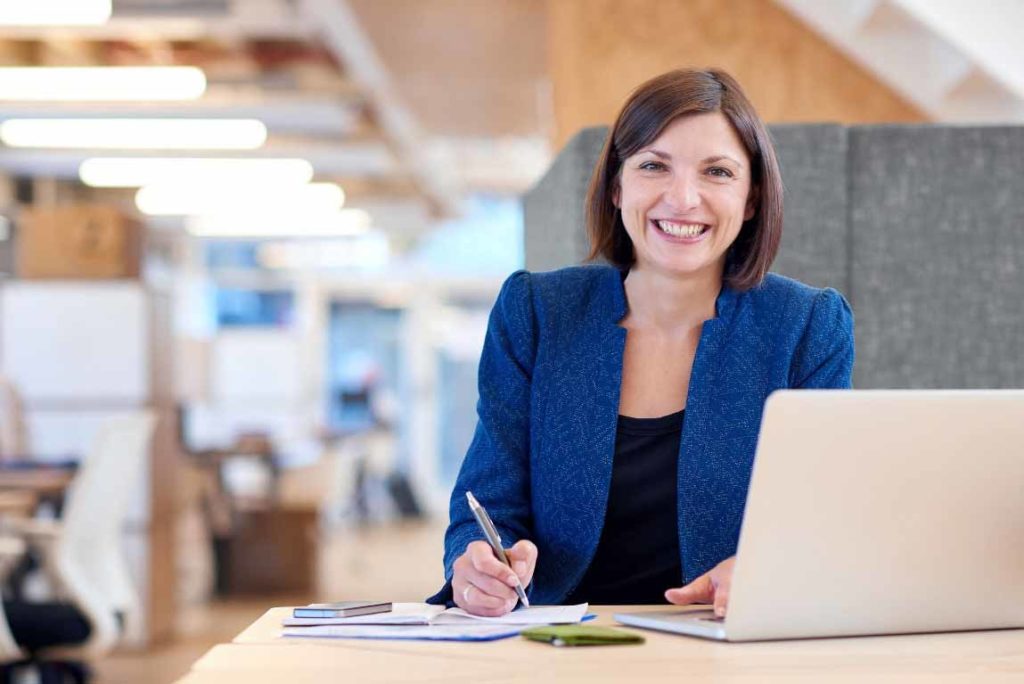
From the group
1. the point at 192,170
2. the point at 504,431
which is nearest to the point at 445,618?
the point at 504,431

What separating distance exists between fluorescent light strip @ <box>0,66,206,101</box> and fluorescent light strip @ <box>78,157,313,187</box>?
1.57m

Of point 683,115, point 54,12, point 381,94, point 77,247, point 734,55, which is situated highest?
point 381,94

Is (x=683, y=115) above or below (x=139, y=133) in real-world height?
below

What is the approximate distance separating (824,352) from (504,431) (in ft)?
1.53

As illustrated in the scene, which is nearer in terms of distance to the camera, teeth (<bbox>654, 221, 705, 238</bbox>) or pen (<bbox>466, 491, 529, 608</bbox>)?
pen (<bbox>466, 491, 529, 608</bbox>)

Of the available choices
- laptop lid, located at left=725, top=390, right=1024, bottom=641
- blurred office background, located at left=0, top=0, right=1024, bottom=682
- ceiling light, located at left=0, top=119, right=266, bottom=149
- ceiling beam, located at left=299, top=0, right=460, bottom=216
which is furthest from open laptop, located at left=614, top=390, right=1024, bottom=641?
ceiling light, located at left=0, top=119, right=266, bottom=149

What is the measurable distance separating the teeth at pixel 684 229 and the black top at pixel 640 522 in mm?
257

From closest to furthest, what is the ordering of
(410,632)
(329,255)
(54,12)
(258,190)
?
(410,632), (54,12), (258,190), (329,255)

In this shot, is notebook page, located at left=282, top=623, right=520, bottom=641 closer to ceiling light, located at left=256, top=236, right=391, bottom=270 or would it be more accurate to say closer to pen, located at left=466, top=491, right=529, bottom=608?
pen, located at left=466, top=491, right=529, bottom=608

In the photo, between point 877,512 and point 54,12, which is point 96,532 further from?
point 877,512

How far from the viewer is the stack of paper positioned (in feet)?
4.57

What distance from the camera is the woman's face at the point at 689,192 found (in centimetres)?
190

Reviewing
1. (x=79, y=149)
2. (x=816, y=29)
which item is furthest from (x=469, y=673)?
(x=79, y=149)

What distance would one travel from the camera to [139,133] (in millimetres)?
8344
